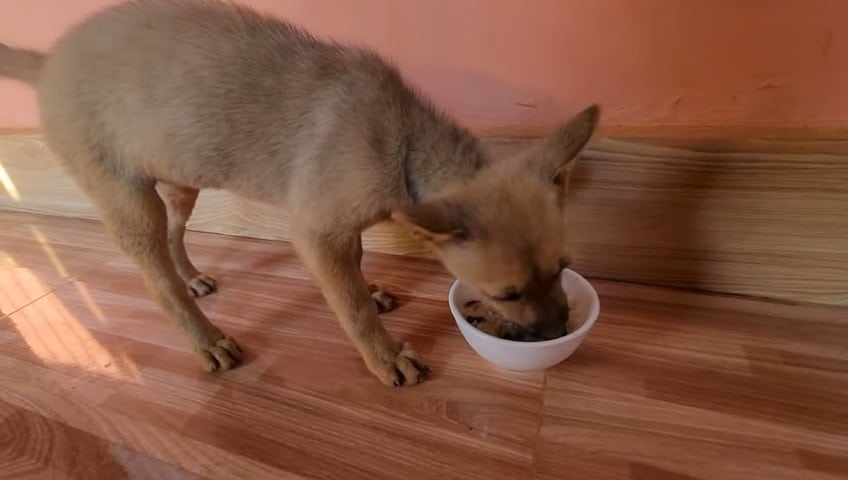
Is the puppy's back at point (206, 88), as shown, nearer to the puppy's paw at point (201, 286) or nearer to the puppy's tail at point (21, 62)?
the puppy's tail at point (21, 62)

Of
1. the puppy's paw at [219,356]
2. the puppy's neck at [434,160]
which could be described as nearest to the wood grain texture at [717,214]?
the puppy's neck at [434,160]

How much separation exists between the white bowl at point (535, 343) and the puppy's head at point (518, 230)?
1.3 inches

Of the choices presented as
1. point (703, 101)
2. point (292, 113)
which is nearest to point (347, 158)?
point (292, 113)

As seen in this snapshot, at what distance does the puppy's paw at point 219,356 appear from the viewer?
122 centimetres

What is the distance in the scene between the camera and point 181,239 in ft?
5.19

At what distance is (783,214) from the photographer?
47.3 inches

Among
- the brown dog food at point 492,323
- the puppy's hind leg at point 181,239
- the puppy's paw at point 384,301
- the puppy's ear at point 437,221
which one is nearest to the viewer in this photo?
the puppy's ear at point 437,221

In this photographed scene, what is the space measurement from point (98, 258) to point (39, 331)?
1.44 feet

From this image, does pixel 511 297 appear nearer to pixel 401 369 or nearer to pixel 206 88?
pixel 401 369

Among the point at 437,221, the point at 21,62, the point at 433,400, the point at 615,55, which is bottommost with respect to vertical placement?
the point at 433,400

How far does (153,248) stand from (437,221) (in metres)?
0.78

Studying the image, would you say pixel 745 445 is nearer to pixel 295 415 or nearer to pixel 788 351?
pixel 788 351

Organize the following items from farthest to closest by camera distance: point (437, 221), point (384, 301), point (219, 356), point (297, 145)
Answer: point (384, 301) < point (219, 356) < point (297, 145) < point (437, 221)

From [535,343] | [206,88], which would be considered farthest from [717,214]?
[206,88]
